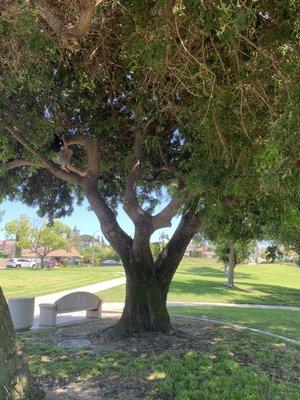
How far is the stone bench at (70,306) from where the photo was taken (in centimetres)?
1176

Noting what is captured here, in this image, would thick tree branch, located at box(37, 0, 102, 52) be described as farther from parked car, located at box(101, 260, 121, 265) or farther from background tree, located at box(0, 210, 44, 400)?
parked car, located at box(101, 260, 121, 265)

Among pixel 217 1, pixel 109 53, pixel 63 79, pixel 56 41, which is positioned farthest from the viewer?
pixel 63 79

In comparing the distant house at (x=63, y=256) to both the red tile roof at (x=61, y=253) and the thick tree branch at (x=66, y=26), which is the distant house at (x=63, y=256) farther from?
the thick tree branch at (x=66, y=26)

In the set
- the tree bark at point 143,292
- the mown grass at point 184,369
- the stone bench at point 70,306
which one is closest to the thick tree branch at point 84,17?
the mown grass at point 184,369

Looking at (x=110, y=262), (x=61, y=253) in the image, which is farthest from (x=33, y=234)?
(x=61, y=253)

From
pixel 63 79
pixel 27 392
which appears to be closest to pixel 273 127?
pixel 27 392

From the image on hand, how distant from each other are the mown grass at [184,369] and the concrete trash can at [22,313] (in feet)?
5.95

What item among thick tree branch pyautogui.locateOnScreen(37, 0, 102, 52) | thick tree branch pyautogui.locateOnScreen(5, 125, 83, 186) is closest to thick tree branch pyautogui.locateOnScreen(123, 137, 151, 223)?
thick tree branch pyautogui.locateOnScreen(5, 125, 83, 186)

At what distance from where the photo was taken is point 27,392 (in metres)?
5.00

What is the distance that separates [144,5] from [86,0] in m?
0.63

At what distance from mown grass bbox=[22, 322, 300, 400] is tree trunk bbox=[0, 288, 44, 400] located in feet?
4.85

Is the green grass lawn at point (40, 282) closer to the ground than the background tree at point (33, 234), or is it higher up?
closer to the ground

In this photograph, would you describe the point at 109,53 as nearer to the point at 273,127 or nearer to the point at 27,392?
the point at 273,127

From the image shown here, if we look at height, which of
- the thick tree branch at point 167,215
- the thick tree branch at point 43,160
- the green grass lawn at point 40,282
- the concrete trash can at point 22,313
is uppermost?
the thick tree branch at point 43,160
